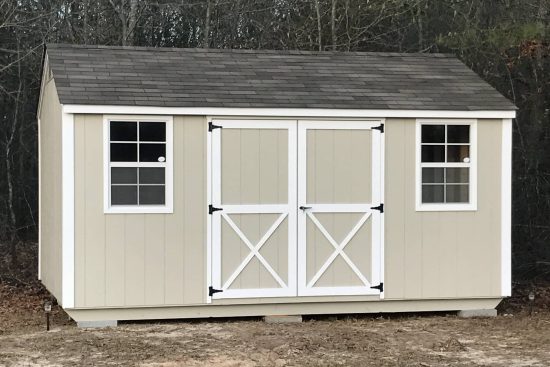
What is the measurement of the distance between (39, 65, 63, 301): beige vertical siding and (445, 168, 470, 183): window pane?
4.09 metres

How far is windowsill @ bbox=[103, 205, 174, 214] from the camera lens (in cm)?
861

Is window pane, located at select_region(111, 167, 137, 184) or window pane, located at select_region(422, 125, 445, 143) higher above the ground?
window pane, located at select_region(422, 125, 445, 143)

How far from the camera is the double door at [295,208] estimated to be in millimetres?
8891

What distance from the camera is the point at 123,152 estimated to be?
8.66 metres

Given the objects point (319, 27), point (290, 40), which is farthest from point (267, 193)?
point (290, 40)

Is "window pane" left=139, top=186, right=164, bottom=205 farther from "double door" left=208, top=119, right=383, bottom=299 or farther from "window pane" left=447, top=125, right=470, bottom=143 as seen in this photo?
"window pane" left=447, top=125, right=470, bottom=143

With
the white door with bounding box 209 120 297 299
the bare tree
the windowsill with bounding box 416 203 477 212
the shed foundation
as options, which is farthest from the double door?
the bare tree

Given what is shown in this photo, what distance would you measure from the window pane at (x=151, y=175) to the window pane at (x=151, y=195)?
2.4 inches

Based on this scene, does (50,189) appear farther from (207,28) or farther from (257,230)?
(207,28)

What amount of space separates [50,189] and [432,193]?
4.31m

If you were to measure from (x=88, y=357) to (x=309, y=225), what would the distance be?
9.29ft

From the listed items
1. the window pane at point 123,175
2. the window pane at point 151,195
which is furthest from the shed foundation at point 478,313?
the window pane at point 123,175

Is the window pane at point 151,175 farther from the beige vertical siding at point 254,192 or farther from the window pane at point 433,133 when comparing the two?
the window pane at point 433,133

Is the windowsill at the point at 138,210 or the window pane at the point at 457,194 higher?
the window pane at the point at 457,194
